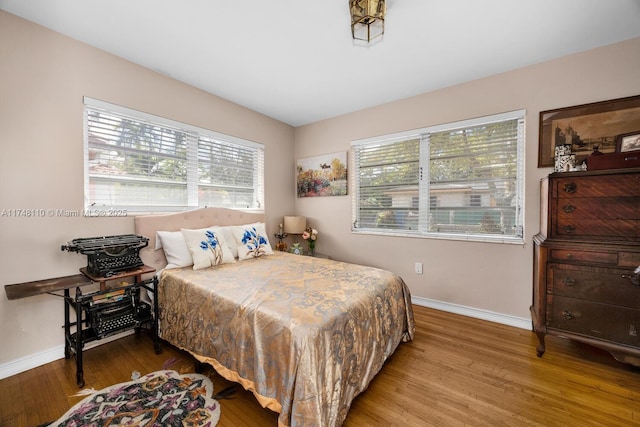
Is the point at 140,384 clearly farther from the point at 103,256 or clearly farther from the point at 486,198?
the point at 486,198

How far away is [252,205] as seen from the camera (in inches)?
141

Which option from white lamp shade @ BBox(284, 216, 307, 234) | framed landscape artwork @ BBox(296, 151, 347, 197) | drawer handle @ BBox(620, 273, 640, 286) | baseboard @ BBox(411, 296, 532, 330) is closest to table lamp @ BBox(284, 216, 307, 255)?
white lamp shade @ BBox(284, 216, 307, 234)

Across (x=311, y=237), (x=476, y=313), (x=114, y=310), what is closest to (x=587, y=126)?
(x=476, y=313)

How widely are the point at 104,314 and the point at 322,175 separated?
9.54ft

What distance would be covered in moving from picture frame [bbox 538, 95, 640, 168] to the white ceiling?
52cm

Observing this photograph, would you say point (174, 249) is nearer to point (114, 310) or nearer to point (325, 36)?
point (114, 310)

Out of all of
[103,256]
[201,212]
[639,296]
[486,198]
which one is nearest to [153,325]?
[103,256]

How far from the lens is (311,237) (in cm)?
371

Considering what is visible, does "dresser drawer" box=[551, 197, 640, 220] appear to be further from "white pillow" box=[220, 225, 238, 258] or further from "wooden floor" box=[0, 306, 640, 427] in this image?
"white pillow" box=[220, 225, 238, 258]

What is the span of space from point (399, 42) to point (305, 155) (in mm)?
2241

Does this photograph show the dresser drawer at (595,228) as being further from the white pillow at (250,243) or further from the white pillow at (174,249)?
the white pillow at (174,249)

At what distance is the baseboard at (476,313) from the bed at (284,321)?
944 millimetres

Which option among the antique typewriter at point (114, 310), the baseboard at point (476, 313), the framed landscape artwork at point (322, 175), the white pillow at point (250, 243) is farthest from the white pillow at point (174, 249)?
the baseboard at point (476, 313)

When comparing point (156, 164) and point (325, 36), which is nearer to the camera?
point (325, 36)
